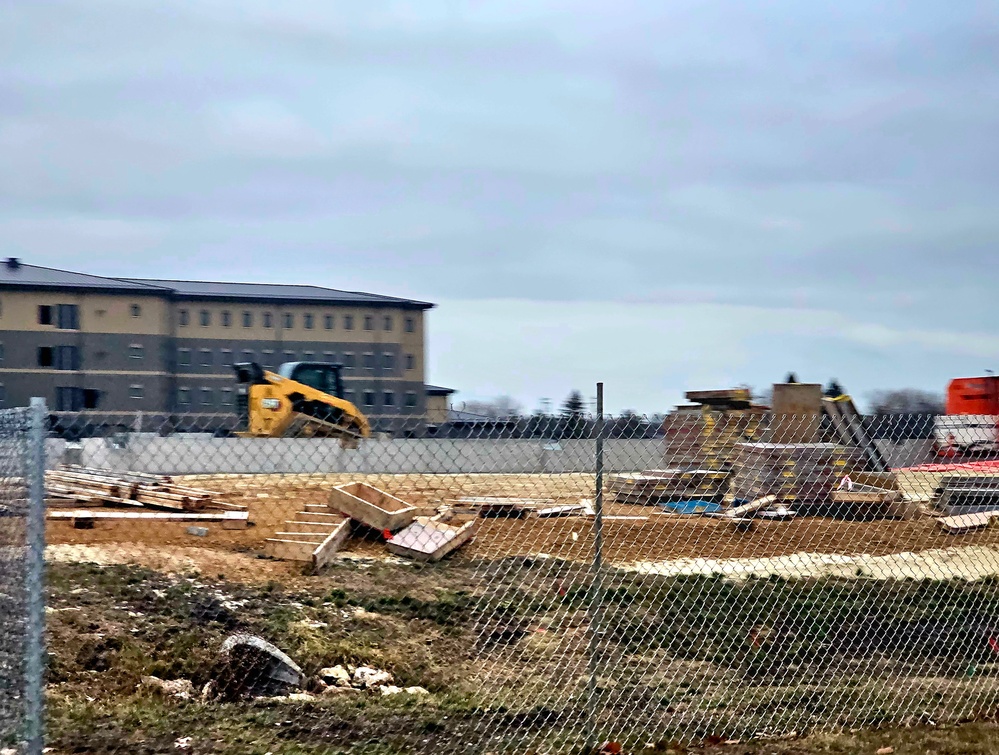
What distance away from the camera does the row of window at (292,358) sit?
176ft

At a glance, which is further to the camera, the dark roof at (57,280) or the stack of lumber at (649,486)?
the dark roof at (57,280)

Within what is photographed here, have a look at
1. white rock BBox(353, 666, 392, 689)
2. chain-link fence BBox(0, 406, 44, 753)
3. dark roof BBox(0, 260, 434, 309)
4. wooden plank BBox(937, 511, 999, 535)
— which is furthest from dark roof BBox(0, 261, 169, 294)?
chain-link fence BBox(0, 406, 44, 753)

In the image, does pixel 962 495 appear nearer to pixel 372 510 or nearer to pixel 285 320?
pixel 372 510

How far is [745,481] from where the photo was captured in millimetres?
14109

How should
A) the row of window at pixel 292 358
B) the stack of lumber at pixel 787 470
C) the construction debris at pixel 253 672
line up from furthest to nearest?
the row of window at pixel 292 358
the stack of lumber at pixel 787 470
the construction debris at pixel 253 672

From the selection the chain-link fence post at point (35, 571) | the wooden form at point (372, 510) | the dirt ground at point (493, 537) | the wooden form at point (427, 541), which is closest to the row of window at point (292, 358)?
the dirt ground at point (493, 537)

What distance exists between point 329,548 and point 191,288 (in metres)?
49.6

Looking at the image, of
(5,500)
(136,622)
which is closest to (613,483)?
(136,622)

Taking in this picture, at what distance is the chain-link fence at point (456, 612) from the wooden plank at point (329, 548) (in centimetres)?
4

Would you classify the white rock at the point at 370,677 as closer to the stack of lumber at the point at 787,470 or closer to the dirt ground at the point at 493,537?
the dirt ground at the point at 493,537

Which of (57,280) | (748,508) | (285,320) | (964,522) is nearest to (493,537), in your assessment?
(748,508)

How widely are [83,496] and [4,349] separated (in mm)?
42103

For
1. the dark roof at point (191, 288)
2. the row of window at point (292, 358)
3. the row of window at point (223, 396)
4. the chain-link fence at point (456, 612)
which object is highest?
the dark roof at point (191, 288)

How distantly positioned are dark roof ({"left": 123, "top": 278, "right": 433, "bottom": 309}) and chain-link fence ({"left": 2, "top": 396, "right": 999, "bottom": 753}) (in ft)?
143
